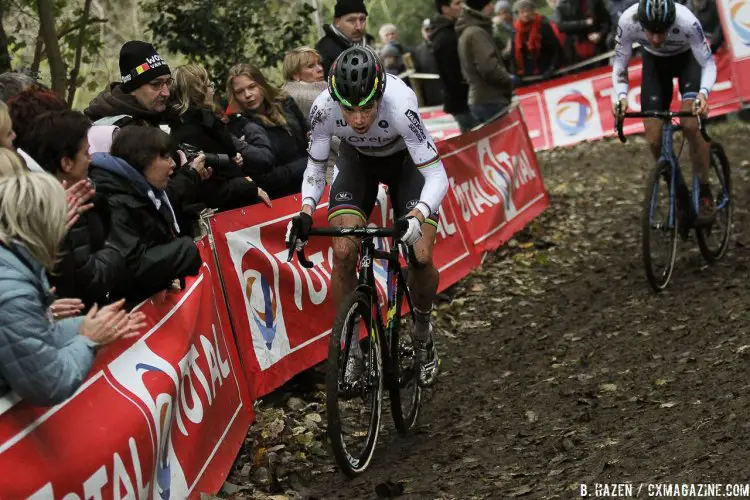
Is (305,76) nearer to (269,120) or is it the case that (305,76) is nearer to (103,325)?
(269,120)

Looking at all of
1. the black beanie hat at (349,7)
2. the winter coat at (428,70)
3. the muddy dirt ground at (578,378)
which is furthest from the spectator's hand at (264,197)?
the winter coat at (428,70)

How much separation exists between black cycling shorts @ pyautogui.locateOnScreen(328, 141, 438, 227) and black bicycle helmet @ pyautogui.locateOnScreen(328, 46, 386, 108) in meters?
0.77

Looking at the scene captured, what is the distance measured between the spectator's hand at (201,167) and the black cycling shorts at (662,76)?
4.63 m

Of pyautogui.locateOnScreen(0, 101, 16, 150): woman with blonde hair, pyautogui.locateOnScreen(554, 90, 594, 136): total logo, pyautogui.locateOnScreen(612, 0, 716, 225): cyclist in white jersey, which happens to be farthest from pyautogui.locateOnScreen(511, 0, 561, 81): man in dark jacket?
pyautogui.locateOnScreen(0, 101, 16, 150): woman with blonde hair

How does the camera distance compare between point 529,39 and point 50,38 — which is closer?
point 50,38

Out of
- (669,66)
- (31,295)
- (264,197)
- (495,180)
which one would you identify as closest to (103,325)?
(31,295)

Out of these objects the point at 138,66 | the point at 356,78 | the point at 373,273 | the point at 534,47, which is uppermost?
the point at 138,66

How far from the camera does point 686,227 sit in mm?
9664

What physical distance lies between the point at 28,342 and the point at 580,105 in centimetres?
1494

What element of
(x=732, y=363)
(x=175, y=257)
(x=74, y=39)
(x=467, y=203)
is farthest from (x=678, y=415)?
(x=74, y=39)

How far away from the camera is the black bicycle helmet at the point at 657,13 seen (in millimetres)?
9109

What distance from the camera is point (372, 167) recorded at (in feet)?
22.3

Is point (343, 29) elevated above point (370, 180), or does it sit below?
above

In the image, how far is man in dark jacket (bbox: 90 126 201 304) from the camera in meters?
5.37
